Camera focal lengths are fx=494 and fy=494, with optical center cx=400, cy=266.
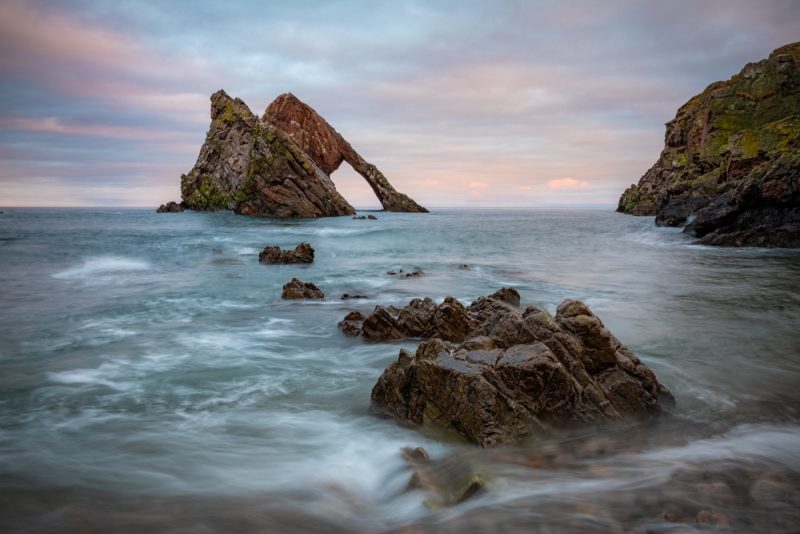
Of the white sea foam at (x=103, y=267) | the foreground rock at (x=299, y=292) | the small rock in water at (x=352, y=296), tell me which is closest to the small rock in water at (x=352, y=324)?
the small rock in water at (x=352, y=296)

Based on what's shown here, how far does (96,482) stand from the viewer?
167 inches

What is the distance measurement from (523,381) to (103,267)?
20.5m

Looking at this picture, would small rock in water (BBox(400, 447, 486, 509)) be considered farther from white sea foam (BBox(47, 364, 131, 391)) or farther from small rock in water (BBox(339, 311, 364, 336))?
small rock in water (BBox(339, 311, 364, 336))

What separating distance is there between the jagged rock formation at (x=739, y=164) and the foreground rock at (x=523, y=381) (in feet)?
79.9

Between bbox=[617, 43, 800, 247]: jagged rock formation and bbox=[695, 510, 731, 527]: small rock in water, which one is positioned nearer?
bbox=[695, 510, 731, 527]: small rock in water

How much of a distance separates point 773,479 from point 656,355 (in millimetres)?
4083

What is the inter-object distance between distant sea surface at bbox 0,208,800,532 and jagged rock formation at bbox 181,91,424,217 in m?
52.1

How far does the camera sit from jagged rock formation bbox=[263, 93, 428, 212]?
278 ft

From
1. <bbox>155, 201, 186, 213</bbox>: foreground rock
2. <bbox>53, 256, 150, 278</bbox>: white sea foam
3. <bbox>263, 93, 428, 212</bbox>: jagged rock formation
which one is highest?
<bbox>263, 93, 428, 212</bbox>: jagged rock formation

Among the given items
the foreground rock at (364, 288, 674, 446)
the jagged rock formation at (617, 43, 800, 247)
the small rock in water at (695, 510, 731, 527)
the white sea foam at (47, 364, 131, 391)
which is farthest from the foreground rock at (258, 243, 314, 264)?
the jagged rock formation at (617, 43, 800, 247)

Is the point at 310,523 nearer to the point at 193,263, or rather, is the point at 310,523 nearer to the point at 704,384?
the point at 704,384

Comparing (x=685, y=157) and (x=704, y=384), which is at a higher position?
(x=685, y=157)

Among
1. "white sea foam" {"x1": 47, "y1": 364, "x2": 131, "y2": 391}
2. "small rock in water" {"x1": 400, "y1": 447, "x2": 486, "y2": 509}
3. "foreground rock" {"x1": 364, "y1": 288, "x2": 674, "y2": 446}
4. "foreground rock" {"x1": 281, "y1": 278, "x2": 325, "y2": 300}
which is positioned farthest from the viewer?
"foreground rock" {"x1": 281, "y1": 278, "x2": 325, "y2": 300}

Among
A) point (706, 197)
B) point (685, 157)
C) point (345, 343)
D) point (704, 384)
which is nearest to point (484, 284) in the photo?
point (345, 343)
